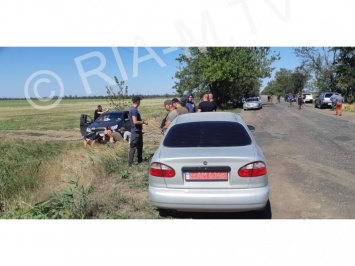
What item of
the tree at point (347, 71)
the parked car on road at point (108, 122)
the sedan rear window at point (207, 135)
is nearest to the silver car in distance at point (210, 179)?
the sedan rear window at point (207, 135)

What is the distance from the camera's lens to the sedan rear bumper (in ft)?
11.9

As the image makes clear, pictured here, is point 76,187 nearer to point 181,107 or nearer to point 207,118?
point 207,118

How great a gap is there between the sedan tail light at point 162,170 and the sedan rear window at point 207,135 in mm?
383

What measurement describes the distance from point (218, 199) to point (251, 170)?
55 centimetres

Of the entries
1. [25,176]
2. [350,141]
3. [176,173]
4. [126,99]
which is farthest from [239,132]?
[126,99]

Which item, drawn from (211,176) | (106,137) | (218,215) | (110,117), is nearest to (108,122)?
(110,117)

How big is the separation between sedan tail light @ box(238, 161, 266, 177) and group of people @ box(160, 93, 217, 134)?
11.4ft

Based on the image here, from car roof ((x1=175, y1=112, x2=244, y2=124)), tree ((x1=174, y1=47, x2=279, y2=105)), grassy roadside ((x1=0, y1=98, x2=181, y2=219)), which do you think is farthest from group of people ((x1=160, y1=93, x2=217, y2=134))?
tree ((x1=174, y1=47, x2=279, y2=105))

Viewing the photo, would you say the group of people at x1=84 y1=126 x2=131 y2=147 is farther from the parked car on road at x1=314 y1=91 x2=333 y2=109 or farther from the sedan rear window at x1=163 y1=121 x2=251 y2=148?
the parked car on road at x1=314 y1=91 x2=333 y2=109

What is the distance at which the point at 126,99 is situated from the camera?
771 inches

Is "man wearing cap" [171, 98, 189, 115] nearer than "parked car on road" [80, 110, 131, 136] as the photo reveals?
Yes

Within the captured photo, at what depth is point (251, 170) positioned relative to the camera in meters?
3.69

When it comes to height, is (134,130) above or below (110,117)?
above

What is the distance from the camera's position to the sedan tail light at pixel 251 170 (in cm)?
368
